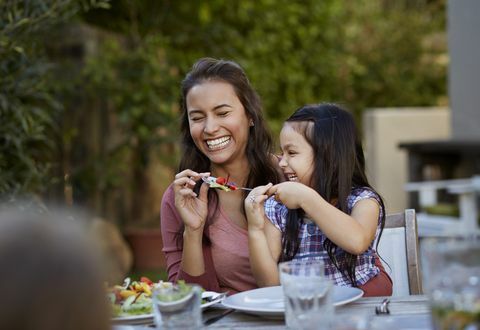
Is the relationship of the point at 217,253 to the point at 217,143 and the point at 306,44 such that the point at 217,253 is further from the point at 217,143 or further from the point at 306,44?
the point at 306,44

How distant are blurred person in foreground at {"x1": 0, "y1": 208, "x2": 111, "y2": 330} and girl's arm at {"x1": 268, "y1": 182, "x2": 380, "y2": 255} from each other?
4.27ft

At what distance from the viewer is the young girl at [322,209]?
7.18 feet

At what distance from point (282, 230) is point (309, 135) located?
29 centimetres

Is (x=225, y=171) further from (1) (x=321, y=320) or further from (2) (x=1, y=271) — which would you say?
(2) (x=1, y=271)

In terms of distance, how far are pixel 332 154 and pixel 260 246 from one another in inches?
14.8

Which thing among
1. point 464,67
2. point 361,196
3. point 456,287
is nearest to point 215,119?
point 361,196

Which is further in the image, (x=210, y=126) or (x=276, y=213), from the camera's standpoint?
(x=210, y=126)

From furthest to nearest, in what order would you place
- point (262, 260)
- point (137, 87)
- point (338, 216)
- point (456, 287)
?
1. point (137, 87)
2. point (262, 260)
3. point (338, 216)
4. point (456, 287)

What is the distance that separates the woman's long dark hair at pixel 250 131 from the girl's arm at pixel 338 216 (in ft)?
1.44

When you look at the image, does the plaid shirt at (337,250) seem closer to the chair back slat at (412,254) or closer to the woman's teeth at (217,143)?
the chair back slat at (412,254)

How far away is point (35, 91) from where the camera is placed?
450 centimetres

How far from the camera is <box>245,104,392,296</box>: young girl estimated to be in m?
2.19

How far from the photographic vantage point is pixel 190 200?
250 centimetres

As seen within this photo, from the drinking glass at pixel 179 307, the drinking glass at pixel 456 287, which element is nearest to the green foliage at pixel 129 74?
the drinking glass at pixel 179 307
